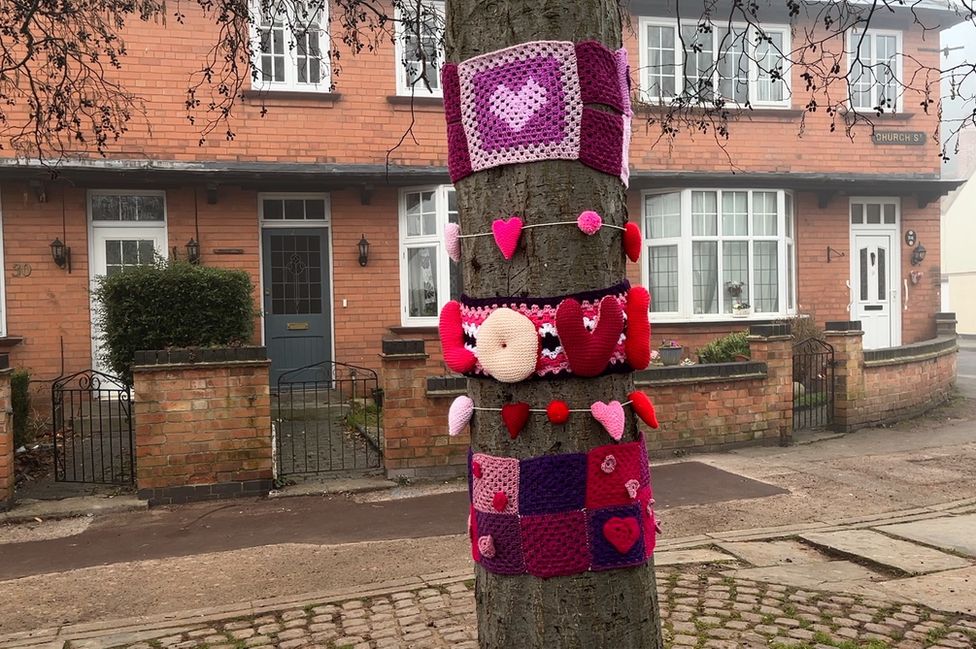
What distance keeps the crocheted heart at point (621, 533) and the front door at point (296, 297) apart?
10.1 m

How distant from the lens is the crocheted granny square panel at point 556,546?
7.36ft

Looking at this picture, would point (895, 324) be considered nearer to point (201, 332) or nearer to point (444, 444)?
point (444, 444)

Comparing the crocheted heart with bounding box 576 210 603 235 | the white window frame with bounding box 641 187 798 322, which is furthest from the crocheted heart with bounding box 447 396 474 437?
the white window frame with bounding box 641 187 798 322

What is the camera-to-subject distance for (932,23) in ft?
48.6

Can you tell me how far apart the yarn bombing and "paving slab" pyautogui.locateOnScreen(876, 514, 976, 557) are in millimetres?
4631

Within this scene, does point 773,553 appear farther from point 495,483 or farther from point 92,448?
point 92,448

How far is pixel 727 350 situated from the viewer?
36.9 feet

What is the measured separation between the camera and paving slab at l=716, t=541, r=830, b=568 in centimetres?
515

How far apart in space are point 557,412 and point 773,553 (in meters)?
3.80

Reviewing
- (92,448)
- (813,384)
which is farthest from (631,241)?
(813,384)

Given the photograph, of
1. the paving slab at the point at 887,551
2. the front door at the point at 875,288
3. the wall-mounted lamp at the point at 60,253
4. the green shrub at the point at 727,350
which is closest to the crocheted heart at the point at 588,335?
the paving slab at the point at 887,551

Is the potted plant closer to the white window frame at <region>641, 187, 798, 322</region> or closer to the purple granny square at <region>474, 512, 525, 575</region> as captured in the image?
the white window frame at <region>641, 187, 798, 322</region>

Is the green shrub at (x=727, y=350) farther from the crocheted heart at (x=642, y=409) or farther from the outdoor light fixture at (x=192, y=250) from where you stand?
the crocheted heart at (x=642, y=409)

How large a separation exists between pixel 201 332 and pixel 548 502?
21.6 feet
